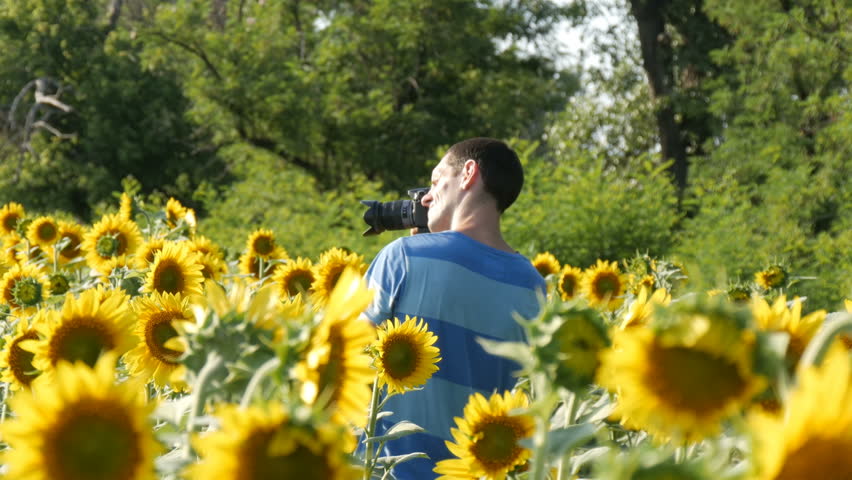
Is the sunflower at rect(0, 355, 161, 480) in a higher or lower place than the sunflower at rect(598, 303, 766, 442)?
lower

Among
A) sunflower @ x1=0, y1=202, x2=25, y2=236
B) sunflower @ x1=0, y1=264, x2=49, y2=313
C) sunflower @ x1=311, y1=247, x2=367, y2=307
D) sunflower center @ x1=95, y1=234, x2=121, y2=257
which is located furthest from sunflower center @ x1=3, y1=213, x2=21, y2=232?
sunflower @ x1=311, y1=247, x2=367, y2=307

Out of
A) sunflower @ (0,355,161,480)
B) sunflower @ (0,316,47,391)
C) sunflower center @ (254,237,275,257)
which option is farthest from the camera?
sunflower center @ (254,237,275,257)

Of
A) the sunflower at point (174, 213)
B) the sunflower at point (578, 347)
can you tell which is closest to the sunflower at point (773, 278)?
the sunflower at point (174, 213)

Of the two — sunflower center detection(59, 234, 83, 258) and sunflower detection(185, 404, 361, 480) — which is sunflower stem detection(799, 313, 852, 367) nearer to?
sunflower detection(185, 404, 361, 480)

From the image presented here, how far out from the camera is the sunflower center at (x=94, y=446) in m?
0.60

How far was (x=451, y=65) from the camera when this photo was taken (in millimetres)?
12562

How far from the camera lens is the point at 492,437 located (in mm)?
1057

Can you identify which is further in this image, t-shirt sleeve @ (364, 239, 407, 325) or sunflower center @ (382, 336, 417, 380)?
t-shirt sleeve @ (364, 239, 407, 325)

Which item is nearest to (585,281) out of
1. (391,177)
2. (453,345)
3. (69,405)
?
(453,345)

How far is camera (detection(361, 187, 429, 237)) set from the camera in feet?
7.97

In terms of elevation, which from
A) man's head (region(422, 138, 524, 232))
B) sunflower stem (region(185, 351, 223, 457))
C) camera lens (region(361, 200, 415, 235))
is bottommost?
sunflower stem (region(185, 351, 223, 457))

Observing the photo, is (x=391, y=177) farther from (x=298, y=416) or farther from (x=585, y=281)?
(x=298, y=416)

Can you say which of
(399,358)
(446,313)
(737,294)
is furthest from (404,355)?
(737,294)

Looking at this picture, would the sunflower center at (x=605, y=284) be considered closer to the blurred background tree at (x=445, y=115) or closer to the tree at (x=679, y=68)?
the blurred background tree at (x=445, y=115)
